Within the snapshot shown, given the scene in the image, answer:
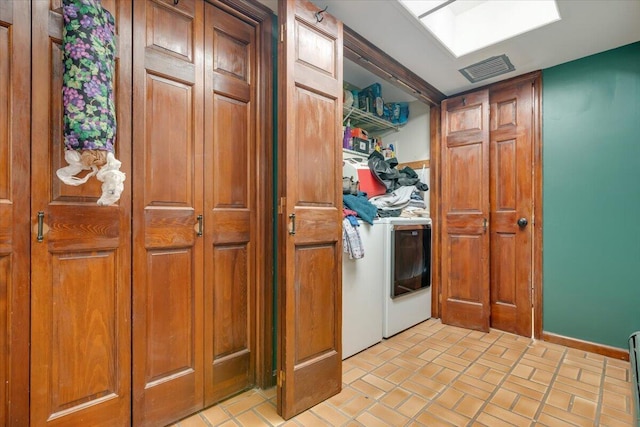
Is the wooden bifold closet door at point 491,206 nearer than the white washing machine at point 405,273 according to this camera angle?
No

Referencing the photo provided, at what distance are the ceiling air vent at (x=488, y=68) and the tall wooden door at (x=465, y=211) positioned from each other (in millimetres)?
210

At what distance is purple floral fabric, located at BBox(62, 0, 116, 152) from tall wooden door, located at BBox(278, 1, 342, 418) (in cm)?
76

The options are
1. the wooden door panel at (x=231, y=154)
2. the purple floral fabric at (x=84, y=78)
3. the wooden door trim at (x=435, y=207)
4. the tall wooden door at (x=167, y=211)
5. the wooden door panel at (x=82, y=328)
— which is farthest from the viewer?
the wooden door trim at (x=435, y=207)

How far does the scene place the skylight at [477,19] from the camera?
1.89m

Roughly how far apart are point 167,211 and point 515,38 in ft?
8.25

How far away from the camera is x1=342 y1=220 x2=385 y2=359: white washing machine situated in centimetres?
220

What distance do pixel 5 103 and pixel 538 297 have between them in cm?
353

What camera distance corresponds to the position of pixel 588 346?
7.62 ft

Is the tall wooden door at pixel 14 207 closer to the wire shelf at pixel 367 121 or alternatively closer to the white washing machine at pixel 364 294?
the white washing machine at pixel 364 294

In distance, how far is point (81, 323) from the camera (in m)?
1.26

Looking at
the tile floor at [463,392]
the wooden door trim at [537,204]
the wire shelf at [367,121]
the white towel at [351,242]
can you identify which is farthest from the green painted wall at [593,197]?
the white towel at [351,242]

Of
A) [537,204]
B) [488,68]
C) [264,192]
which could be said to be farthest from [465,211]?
[264,192]

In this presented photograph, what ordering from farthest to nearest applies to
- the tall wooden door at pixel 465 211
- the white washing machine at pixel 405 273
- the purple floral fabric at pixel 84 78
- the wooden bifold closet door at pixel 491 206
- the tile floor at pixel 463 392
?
the tall wooden door at pixel 465 211 → the wooden bifold closet door at pixel 491 206 → the white washing machine at pixel 405 273 → the tile floor at pixel 463 392 → the purple floral fabric at pixel 84 78

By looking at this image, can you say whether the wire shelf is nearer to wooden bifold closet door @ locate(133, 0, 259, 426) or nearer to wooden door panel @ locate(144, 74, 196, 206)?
wooden bifold closet door @ locate(133, 0, 259, 426)
